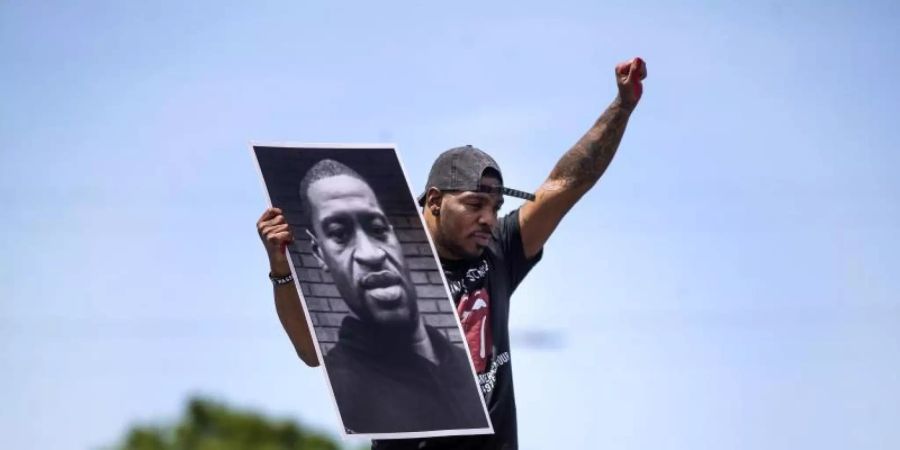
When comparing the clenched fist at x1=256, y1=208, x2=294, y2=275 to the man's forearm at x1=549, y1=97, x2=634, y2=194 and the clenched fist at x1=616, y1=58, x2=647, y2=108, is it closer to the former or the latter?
the man's forearm at x1=549, y1=97, x2=634, y2=194

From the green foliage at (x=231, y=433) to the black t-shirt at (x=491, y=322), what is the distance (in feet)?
84.9

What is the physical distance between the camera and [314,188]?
26.3ft

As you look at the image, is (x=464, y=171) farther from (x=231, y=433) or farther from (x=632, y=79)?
(x=231, y=433)

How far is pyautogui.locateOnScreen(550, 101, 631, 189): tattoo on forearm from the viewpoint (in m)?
8.20

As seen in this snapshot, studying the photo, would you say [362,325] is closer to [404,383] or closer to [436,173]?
[404,383]

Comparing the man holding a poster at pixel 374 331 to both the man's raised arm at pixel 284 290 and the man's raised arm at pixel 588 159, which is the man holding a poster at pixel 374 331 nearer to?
the man's raised arm at pixel 284 290

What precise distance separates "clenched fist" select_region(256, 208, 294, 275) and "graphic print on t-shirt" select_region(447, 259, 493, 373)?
74 cm

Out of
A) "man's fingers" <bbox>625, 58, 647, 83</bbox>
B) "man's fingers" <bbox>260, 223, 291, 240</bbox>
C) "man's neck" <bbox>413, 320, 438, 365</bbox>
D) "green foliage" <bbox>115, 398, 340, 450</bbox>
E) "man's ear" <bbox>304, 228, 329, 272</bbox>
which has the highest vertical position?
"green foliage" <bbox>115, 398, 340, 450</bbox>

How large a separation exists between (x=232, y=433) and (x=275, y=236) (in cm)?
3042

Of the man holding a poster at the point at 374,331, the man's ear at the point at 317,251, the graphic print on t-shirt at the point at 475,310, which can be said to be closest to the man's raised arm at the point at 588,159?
the graphic print on t-shirt at the point at 475,310

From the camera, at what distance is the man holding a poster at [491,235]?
7.93 metres

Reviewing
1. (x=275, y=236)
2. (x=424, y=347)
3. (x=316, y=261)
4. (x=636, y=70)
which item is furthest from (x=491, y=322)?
(x=636, y=70)

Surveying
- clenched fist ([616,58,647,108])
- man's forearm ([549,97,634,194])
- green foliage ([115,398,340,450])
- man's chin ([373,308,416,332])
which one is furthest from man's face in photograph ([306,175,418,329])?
green foliage ([115,398,340,450])

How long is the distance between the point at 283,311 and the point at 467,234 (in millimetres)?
861
